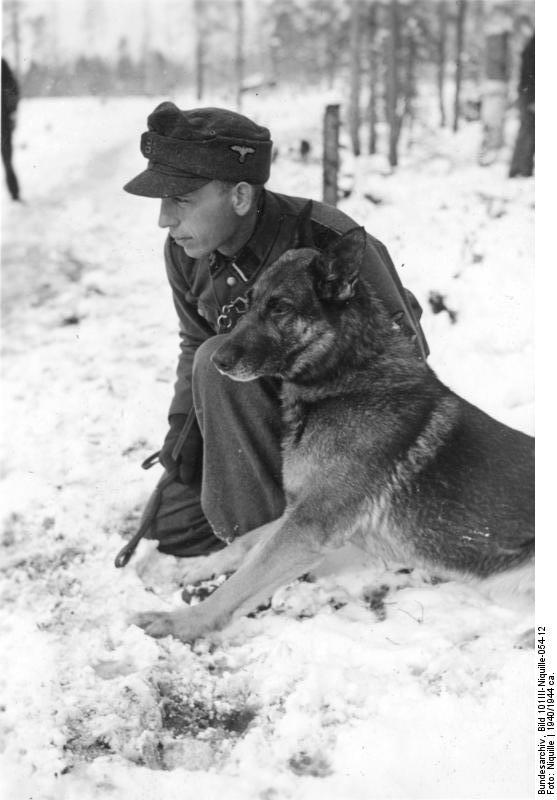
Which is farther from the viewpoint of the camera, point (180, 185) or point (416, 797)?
point (180, 185)

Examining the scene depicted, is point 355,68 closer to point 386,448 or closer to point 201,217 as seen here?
point 201,217

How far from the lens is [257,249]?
10.5 feet

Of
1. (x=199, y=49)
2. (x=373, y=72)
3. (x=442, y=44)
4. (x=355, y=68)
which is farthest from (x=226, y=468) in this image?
(x=373, y=72)

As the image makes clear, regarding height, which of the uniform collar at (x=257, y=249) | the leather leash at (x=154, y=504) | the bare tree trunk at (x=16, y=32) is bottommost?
the leather leash at (x=154, y=504)

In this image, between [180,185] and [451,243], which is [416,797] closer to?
[180,185]

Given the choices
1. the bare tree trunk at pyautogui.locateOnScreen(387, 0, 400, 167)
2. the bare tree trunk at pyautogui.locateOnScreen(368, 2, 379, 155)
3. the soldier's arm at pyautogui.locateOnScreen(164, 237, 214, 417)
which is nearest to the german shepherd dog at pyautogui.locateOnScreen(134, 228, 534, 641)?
the soldier's arm at pyautogui.locateOnScreen(164, 237, 214, 417)

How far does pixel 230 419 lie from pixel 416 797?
171 centimetres

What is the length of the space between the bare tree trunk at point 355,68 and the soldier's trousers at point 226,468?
9264mm

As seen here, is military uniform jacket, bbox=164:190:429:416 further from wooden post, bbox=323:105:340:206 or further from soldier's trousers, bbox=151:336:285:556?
wooden post, bbox=323:105:340:206

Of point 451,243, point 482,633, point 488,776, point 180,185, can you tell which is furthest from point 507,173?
point 488,776

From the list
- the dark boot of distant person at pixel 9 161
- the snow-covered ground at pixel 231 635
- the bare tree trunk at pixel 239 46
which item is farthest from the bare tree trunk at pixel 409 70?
the dark boot of distant person at pixel 9 161

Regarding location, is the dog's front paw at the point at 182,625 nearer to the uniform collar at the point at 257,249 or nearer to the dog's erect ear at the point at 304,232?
the uniform collar at the point at 257,249

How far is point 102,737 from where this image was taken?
2.36 metres

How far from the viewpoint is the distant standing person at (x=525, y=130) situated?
17.5ft
